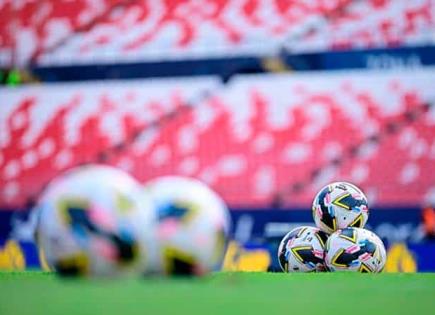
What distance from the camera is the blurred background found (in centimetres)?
1063

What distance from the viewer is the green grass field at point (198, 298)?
7.79ft

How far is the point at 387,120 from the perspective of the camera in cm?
1080

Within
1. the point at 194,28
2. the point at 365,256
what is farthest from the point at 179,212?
the point at 194,28

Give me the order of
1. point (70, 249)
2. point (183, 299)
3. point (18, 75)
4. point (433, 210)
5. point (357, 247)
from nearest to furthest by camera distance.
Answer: point (183, 299) < point (70, 249) < point (357, 247) < point (433, 210) < point (18, 75)

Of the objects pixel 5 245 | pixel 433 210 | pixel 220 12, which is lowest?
pixel 5 245

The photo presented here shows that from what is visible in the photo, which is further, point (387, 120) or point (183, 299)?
point (387, 120)

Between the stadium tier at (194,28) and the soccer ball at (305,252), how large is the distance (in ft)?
18.5

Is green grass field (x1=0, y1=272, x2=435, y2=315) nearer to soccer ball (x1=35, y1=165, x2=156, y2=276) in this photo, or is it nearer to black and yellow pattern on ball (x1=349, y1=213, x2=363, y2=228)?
soccer ball (x1=35, y1=165, x2=156, y2=276)

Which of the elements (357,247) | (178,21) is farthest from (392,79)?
(357,247)

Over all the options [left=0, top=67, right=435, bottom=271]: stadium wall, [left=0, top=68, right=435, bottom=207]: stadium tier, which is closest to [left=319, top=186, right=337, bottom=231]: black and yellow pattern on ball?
[left=0, top=67, right=435, bottom=271]: stadium wall

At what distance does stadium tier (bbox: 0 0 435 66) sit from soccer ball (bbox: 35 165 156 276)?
825 centimetres

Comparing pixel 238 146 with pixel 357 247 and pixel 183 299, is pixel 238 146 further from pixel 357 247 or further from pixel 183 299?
pixel 183 299

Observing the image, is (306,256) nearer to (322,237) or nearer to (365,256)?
(322,237)

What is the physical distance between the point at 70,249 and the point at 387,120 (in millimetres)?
8329
